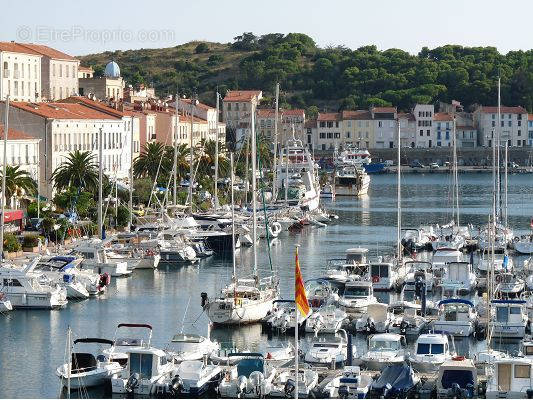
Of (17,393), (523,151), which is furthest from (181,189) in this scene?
(523,151)

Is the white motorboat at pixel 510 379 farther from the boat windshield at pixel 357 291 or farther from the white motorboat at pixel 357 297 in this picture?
the boat windshield at pixel 357 291

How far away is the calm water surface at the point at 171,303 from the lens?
37.1m

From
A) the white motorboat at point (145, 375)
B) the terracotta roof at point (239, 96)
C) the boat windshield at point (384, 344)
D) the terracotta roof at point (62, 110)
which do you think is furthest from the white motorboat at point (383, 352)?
the terracotta roof at point (239, 96)

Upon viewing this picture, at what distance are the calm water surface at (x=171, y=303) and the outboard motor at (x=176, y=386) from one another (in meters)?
2.86

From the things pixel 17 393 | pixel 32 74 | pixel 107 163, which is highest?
pixel 32 74

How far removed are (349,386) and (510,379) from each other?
3458 mm

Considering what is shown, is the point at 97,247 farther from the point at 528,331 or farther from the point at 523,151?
the point at 523,151

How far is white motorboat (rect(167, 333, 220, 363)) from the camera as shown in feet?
113

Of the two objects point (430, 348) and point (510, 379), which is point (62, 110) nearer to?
point (430, 348)

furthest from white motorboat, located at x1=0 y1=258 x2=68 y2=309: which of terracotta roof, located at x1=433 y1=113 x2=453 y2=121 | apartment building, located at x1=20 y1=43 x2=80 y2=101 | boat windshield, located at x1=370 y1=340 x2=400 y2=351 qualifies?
terracotta roof, located at x1=433 y1=113 x2=453 y2=121

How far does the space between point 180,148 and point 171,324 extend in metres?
42.9

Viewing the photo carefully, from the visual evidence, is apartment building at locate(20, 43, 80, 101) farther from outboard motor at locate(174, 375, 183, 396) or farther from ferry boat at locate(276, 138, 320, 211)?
outboard motor at locate(174, 375, 183, 396)

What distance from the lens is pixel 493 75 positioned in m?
175

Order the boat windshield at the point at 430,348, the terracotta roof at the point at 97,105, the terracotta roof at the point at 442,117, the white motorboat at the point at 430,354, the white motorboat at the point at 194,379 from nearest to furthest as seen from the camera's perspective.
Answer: the white motorboat at the point at 194,379 → the white motorboat at the point at 430,354 → the boat windshield at the point at 430,348 → the terracotta roof at the point at 97,105 → the terracotta roof at the point at 442,117
